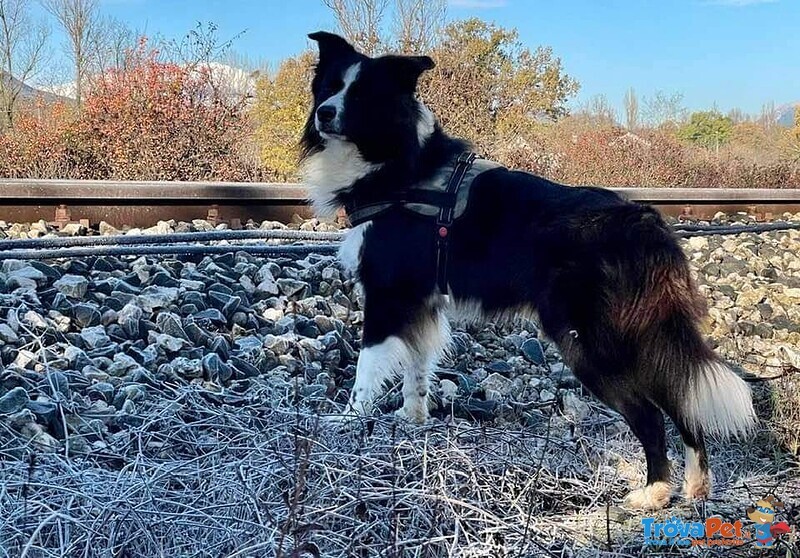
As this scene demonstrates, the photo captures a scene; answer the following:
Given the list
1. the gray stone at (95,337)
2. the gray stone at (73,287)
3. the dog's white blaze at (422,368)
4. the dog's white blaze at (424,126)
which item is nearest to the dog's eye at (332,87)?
the dog's white blaze at (424,126)

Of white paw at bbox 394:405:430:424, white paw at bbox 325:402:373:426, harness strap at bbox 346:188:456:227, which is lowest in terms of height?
white paw at bbox 394:405:430:424

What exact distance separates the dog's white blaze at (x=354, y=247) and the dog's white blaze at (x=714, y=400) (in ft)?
4.95

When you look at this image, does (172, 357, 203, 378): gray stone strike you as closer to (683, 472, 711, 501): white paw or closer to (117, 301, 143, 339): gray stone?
(117, 301, 143, 339): gray stone

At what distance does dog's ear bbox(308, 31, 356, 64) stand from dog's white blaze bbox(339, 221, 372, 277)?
2.97ft

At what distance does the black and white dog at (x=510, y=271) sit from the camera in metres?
2.81

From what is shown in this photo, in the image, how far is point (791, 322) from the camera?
5477 millimetres

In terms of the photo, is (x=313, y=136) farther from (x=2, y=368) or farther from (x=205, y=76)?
(x=205, y=76)

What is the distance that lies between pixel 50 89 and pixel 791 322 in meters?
19.2

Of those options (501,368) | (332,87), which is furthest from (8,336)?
(501,368)

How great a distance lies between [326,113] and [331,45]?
44 centimetres

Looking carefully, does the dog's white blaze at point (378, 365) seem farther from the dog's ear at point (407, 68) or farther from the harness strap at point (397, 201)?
the dog's ear at point (407, 68)

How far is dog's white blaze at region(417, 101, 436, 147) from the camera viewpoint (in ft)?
11.9

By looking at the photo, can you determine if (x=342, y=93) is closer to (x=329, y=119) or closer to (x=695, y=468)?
(x=329, y=119)

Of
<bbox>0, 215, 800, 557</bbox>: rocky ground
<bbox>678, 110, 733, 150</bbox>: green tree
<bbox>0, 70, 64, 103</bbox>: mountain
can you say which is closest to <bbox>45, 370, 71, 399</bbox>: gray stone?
<bbox>0, 215, 800, 557</bbox>: rocky ground
